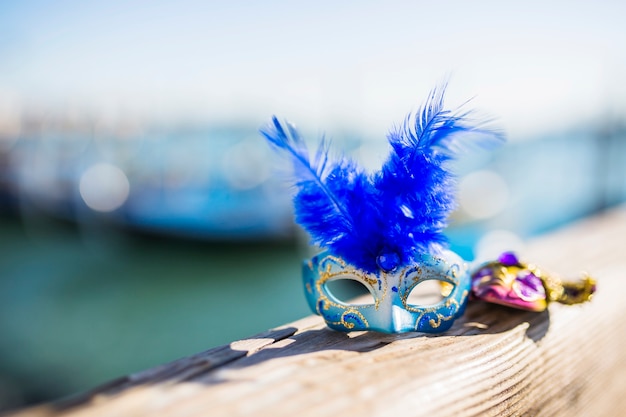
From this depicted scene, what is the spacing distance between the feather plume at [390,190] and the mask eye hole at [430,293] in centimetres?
16

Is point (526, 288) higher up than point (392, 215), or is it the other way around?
point (392, 215)

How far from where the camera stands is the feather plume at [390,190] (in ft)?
3.07

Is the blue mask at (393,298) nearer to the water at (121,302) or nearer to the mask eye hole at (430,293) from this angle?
the mask eye hole at (430,293)

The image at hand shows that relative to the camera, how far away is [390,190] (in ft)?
3.08

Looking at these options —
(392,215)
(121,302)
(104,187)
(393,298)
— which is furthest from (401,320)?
(104,187)

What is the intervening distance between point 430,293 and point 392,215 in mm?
333

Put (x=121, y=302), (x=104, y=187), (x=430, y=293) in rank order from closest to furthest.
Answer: (x=430, y=293)
(x=121, y=302)
(x=104, y=187)

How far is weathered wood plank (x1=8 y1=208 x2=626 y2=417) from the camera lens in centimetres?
60

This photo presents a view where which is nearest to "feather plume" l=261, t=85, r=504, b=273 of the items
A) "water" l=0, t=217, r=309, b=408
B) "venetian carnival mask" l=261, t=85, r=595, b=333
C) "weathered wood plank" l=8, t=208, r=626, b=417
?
"venetian carnival mask" l=261, t=85, r=595, b=333

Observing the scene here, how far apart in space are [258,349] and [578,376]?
0.56 meters

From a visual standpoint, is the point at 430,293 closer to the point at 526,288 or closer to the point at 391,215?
the point at 526,288

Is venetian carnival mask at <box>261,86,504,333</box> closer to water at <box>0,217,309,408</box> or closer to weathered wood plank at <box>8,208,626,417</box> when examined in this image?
weathered wood plank at <box>8,208,626,417</box>

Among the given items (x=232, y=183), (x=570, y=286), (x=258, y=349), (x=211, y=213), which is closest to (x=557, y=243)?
(x=570, y=286)

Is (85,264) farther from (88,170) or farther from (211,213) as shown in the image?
(88,170)
